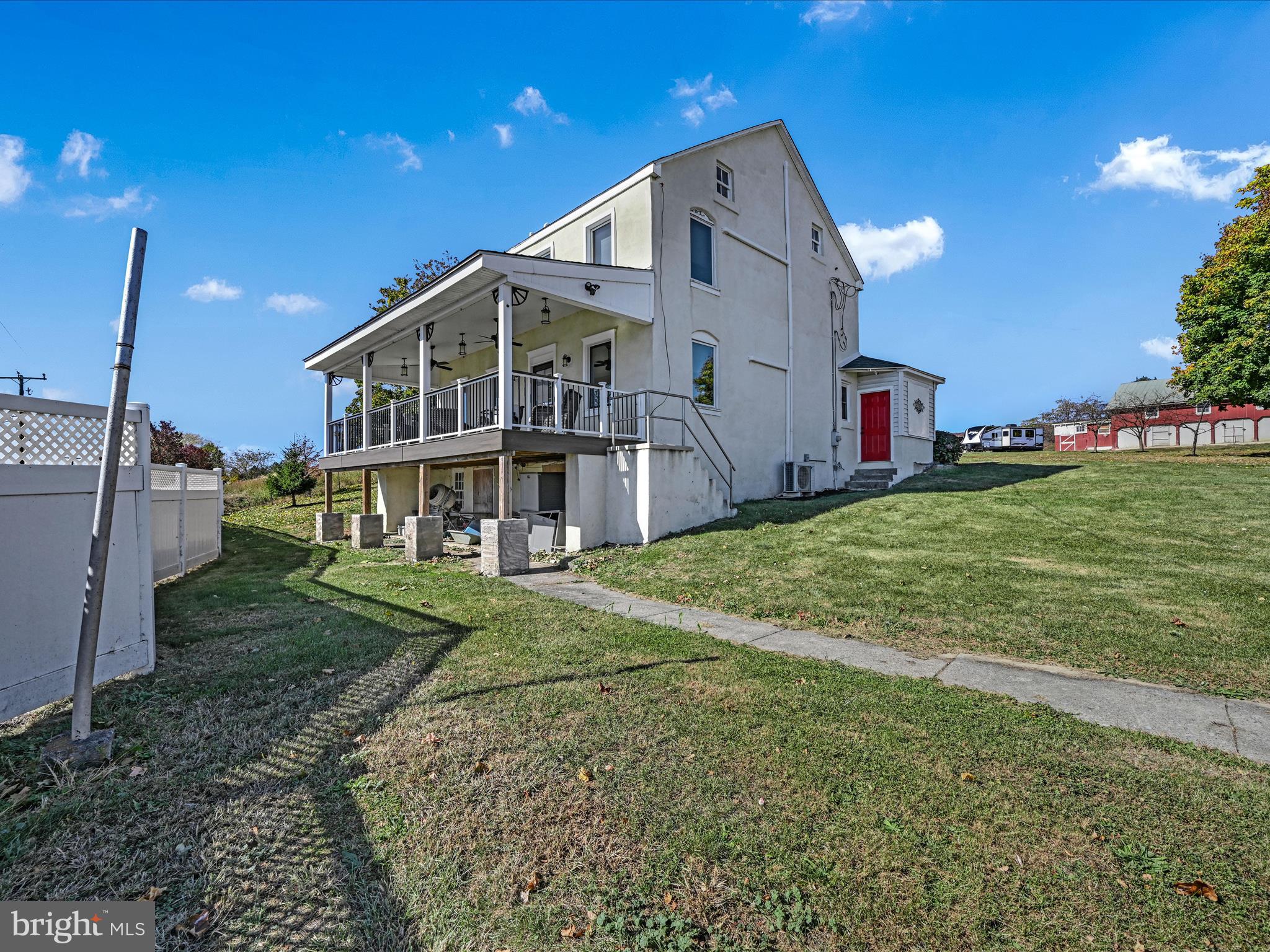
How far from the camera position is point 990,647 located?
539cm

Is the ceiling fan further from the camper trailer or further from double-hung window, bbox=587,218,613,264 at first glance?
the camper trailer

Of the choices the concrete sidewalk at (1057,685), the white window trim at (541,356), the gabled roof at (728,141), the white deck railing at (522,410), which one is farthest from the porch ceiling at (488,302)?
the concrete sidewalk at (1057,685)

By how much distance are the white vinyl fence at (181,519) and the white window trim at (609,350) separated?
8.14 meters

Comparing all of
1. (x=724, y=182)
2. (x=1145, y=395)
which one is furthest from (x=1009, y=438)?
(x=724, y=182)

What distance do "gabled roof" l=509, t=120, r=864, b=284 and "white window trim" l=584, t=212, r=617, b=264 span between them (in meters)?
0.44

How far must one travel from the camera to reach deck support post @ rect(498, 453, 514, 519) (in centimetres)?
1021

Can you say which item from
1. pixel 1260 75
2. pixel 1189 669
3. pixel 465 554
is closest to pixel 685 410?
pixel 465 554

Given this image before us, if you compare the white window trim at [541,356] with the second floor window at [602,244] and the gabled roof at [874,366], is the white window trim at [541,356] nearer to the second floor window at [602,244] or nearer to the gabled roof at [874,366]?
the second floor window at [602,244]

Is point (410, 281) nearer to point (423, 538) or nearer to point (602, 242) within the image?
point (602, 242)

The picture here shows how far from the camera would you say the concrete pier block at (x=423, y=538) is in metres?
11.6

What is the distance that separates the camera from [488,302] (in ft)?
41.0

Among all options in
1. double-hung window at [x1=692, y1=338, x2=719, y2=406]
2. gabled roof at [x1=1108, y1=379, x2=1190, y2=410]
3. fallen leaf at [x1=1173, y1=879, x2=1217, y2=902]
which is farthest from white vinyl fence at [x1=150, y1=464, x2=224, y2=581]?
gabled roof at [x1=1108, y1=379, x2=1190, y2=410]

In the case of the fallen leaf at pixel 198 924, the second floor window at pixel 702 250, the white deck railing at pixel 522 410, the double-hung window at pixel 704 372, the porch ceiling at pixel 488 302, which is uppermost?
the second floor window at pixel 702 250

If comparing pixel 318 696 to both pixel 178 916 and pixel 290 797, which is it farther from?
pixel 178 916
